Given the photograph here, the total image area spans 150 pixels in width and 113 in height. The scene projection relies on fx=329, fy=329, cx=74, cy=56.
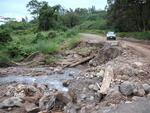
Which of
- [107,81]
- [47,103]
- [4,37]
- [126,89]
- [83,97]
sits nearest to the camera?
[126,89]

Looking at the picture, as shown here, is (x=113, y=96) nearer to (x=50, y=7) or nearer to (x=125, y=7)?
(x=125, y=7)

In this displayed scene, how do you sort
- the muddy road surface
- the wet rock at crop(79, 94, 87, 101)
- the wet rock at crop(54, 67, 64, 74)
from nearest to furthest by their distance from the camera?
1. the muddy road surface
2. the wet rock at crop(79, 94, 87, 101)
3. the wet rock at crop(54, 67, 64, 74)

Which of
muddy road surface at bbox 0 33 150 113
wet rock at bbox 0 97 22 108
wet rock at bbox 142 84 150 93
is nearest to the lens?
muddy road surface at bbox 0 33 150 113

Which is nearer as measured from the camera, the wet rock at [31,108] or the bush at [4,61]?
the wet rock at [31,108]

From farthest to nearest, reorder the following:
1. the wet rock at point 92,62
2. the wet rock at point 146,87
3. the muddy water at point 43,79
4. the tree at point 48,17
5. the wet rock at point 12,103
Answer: the tree at point 48,17
the wet rock at point 92,62
the muddy water at point 43,79
the wet rock at point 12,103
the wet rock at point 146,87

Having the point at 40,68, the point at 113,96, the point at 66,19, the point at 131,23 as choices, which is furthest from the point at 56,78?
the point at 66,19

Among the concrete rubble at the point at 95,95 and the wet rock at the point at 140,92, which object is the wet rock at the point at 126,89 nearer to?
the concrete rubble at the point at 95,95

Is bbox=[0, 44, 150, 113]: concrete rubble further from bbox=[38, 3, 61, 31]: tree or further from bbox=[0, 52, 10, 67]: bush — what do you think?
bbox=[38, 3, 61, 31]: tree

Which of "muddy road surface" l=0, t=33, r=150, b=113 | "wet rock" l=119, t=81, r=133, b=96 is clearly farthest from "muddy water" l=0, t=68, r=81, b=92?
"wet rock" l=119, t=81, r=133, b=96

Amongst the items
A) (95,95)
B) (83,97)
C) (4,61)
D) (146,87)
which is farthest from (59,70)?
(146,87)

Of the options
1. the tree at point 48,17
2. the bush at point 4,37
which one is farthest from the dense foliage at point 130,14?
the bush at point 4,37

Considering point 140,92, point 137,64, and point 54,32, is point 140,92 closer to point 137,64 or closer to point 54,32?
point 137,64

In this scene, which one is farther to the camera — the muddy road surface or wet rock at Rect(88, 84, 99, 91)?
wet rock at Rect(88, 84, 99, 91)

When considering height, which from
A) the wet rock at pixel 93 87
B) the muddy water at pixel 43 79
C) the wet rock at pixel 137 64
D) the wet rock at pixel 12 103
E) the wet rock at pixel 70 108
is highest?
the wet rock at pixel 137 64
